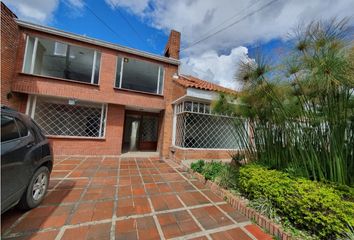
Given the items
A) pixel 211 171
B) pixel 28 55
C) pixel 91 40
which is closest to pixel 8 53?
pixel 28 55

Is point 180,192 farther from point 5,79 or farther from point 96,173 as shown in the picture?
point 5,79

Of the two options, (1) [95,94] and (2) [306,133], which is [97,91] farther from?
(2) [306,133]

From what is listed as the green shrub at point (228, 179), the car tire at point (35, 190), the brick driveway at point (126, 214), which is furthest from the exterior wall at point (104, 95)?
the car tire at point (35, 190)

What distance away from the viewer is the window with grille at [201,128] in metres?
7.46

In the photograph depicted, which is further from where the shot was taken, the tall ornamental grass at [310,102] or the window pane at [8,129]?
the tall ornamental grass at [310,102]

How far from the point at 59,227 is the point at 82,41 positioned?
809 cm

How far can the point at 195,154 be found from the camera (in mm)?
7238

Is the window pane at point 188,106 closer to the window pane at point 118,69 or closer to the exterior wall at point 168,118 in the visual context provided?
the exterior wall at point 168,118

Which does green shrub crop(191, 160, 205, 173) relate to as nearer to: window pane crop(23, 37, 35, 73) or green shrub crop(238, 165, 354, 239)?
green shrub crop(238, 165, 354, 239)

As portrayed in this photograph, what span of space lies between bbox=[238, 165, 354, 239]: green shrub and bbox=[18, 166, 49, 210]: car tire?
4.18 metres

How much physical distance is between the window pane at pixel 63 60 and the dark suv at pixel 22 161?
234 inches

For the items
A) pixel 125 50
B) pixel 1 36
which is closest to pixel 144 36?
pixel 125 50

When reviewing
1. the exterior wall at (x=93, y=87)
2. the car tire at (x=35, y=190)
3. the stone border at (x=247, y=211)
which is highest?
the exterior wall at (x=93, y=87)

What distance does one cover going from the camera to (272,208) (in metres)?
2.96
